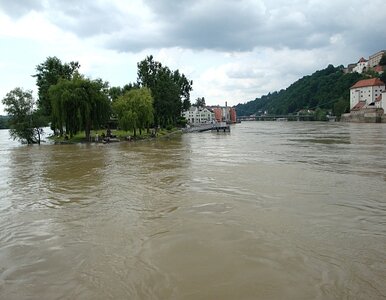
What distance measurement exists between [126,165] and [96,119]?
868 inches

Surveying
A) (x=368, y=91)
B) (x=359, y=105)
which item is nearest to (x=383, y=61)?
(x=368, y=91)

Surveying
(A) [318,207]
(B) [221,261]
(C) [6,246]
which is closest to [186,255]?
(B) [221,261]

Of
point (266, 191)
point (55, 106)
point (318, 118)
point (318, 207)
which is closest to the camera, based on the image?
point (318, 207)

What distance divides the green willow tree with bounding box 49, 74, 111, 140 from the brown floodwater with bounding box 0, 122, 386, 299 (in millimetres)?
25653

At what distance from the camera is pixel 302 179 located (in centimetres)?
1482

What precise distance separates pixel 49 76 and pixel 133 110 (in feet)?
48.6

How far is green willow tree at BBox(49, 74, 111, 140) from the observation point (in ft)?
128

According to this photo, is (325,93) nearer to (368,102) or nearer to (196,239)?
(368,102)

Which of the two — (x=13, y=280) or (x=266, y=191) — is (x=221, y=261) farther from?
(x=266, y=191)

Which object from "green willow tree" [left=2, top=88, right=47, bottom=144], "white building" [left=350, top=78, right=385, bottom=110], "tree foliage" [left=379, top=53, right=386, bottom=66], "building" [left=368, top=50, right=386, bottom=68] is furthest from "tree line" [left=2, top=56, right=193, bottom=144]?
"building" [left=368, top=50, right=386, bottom=68]

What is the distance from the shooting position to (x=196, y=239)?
7555 millimetres

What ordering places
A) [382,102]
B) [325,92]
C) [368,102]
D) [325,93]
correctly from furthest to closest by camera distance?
1. [325,92]
2. [325,93]
3. [368,102]
4. [382,102]

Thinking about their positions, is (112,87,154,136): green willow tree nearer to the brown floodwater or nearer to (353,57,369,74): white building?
the brown floodwater

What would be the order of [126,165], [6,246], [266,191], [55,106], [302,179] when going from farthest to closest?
[55,106] → [126,165] → [302,179] → [266,191] → [6,246]
